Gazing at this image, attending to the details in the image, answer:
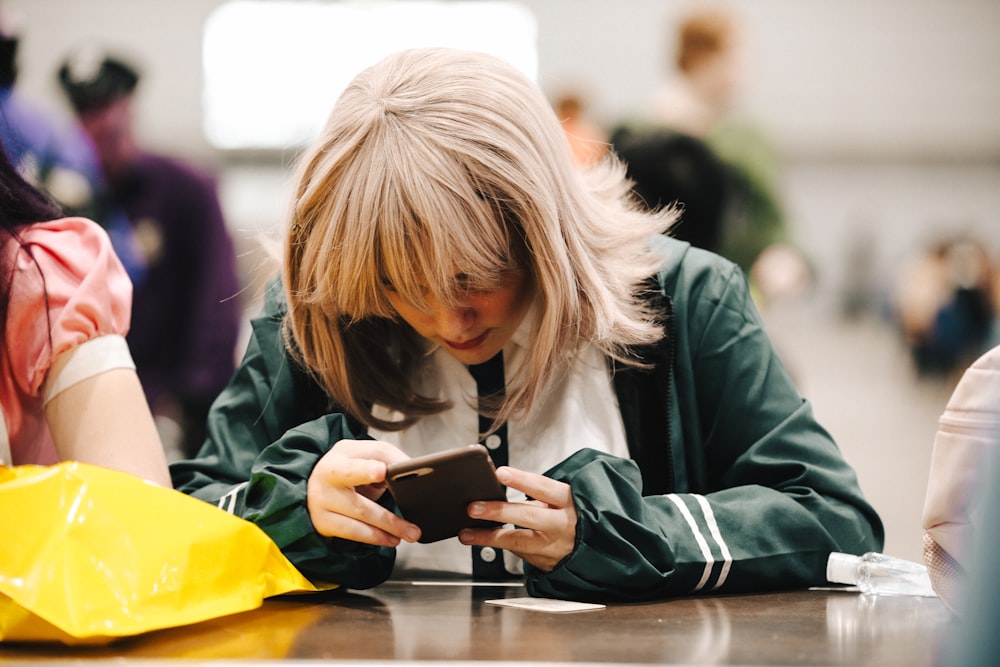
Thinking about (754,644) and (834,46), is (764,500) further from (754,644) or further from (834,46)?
(834,46)

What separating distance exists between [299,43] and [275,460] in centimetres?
805

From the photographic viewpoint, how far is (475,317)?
1.39m

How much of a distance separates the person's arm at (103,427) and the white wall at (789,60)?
810 centimetres

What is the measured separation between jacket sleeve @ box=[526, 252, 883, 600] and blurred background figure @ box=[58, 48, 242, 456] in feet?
8.26

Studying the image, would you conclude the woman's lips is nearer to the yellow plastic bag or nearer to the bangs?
the bangs

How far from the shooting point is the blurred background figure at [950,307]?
915cm

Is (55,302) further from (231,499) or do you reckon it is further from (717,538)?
(717,538)

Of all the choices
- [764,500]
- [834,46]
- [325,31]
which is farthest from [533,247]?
[834,46]

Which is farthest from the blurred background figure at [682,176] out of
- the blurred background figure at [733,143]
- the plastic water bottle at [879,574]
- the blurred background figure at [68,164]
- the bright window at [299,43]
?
the bright window at [299,43]

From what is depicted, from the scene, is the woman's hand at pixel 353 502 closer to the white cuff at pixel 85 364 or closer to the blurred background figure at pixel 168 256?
the white cuff at pixel 85 364

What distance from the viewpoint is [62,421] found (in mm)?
1409

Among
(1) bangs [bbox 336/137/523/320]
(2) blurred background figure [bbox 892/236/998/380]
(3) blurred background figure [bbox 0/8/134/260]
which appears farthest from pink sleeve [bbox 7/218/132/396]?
(2) blurred background figure [bbox 892/236/998/380]

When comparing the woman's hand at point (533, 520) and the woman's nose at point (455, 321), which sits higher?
the woman's nose at point (455, 321)

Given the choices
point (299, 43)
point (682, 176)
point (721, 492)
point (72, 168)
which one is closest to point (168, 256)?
point (72, 168)
